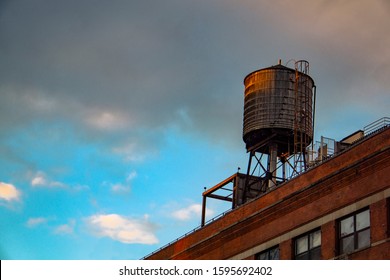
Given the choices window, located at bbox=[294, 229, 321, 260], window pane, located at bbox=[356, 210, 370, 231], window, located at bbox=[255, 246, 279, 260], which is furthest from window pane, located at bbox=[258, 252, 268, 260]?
window pane, located at bbox=[356, 210, 370, 231]

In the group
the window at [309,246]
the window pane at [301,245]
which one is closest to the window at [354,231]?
the window at [309,246]

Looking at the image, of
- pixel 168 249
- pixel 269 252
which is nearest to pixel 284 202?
pixel 269 252

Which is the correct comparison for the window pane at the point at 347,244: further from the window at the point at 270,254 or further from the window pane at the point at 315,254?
the window at the point at 270,254

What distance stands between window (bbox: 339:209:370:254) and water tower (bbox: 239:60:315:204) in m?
15.8

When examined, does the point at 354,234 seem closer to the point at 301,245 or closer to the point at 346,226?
the point at 346,226

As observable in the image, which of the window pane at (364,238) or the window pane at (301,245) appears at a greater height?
the window pane at (301,245)

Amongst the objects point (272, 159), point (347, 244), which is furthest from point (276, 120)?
point (347, 244)

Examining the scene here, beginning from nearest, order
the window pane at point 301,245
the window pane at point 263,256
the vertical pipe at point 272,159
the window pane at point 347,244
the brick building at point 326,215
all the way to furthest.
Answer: the brick building at point 326,215
the window pane at point 347,244
the window pane at point 301,245
the window pane at point 263,256
the vertical pipe at point 272,159

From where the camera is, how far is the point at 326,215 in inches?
1502

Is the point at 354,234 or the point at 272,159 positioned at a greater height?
the point at 272,159

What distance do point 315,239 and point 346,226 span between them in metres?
2.26

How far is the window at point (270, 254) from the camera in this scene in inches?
1636

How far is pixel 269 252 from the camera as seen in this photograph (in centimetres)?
4222
